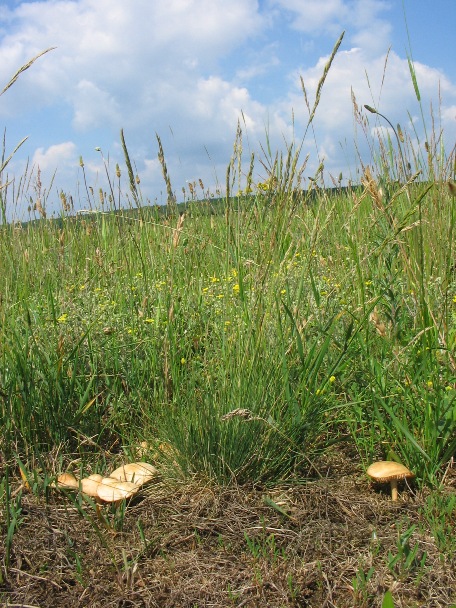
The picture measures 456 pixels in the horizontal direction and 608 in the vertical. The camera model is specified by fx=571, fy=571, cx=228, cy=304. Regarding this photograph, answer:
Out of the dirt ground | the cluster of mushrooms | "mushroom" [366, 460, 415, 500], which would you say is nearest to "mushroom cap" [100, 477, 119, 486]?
the cluster of mushrooms

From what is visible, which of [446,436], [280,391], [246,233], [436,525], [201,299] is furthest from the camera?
[201,299]

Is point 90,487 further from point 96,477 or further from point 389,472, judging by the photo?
point 389,472

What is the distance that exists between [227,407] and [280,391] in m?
0.19

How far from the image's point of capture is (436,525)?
1.60m

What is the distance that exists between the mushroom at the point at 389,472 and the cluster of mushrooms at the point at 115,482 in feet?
2.26

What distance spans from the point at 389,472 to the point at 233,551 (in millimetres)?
521

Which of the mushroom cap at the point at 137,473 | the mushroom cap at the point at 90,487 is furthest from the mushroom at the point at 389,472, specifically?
the mushroom cap at the point at 90,487

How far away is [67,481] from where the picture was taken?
1.86 metres

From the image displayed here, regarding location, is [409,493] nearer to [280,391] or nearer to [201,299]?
[280,391]

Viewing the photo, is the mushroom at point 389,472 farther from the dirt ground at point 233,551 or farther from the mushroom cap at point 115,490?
the mushroom cap at point 115,490

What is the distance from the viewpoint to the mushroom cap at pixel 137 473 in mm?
1800

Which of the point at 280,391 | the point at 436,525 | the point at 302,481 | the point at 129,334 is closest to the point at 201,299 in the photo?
the point at 129,334

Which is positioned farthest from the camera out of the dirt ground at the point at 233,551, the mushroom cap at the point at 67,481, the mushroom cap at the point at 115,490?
the mushroom cap at the point at 67,481

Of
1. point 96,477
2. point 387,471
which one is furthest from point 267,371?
point 96,477
